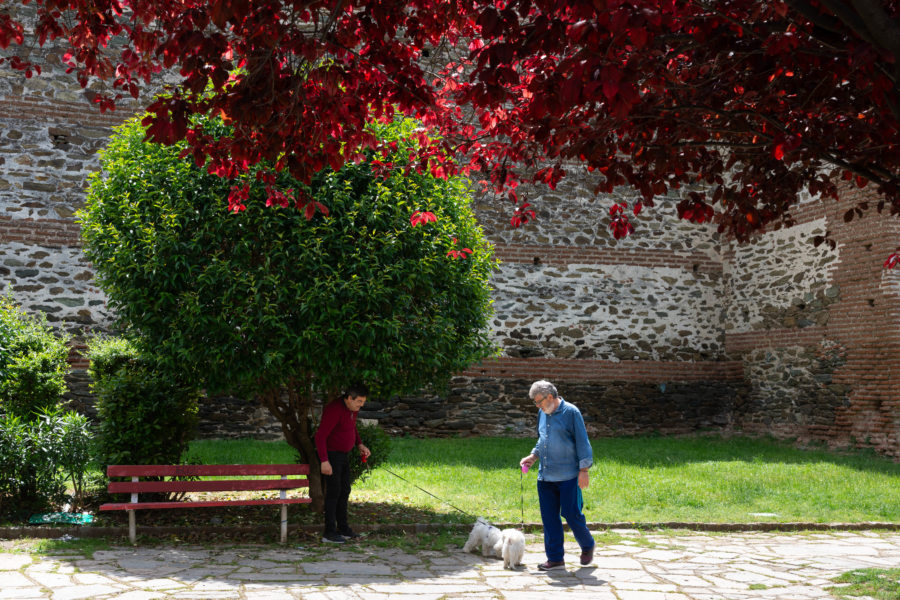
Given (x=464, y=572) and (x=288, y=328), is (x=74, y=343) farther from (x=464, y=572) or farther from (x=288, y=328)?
(x=464, y=572)

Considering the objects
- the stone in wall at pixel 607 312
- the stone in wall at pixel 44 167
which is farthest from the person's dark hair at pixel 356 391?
the stone in wall at pixel 44 167

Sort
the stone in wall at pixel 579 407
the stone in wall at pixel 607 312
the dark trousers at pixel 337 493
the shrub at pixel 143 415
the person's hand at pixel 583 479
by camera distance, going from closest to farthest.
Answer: the person's hand at pixel 583 479 → the dark trousers at pixel 337 493 → the shrub at pixel 143 415 → the stone in wall at pixel 579 407 → the stone in wall at pixel 607 312

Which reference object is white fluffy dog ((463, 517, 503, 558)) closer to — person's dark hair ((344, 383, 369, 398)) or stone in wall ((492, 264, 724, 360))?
person's dark hair ((344, 383, 369, 398))

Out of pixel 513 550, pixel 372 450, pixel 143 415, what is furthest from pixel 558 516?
pixel 143 415

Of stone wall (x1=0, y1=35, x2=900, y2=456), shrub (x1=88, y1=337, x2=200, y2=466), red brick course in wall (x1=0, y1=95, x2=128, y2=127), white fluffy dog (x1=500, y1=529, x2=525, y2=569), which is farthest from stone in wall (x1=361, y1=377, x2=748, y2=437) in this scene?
white fluffy dog (x1=500, y1=529, x2=525, y2=569)

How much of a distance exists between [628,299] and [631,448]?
12.0 feet

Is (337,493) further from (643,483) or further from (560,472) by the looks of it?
(643,483)

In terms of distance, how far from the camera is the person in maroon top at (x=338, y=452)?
24.5ft

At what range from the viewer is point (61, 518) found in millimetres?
7668

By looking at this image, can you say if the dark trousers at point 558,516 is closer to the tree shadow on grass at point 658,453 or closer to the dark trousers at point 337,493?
the dark trousers at point 337,493

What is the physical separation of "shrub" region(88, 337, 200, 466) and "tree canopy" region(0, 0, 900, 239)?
319 cm

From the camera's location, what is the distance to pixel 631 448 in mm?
13852

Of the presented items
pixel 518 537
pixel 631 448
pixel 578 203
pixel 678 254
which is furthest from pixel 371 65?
pixel 678 254

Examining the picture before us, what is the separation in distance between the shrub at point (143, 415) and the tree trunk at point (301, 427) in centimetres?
85
